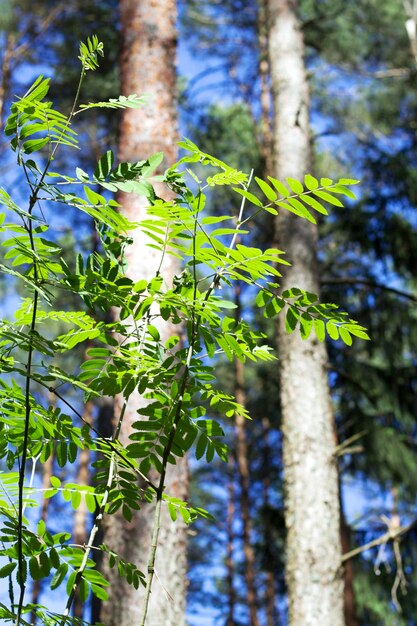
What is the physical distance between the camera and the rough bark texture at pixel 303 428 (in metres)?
4.32

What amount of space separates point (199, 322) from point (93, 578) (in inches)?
18.2

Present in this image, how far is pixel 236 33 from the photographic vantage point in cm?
1402

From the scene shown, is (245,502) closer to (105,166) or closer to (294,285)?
(294,285)

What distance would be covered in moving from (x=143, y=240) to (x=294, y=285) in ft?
6.77

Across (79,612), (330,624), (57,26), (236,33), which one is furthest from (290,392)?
(236,33)

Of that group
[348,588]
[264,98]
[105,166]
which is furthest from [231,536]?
[105,166]

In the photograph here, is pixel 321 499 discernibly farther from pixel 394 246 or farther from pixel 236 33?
pixel 236 33

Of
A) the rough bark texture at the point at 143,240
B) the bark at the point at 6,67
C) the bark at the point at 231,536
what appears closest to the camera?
the rough bark texture at the point at 143,240

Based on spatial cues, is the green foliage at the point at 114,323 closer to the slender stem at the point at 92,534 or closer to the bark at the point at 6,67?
the slender stem at the point at 92,534

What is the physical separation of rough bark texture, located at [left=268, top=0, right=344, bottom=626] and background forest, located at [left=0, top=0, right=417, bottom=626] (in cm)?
1

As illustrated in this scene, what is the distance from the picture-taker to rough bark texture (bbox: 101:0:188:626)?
114 inches

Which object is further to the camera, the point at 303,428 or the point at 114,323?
the point at 303,428

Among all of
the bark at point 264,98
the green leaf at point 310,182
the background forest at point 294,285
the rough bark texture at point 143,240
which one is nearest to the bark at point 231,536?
the background forest at point 294,285

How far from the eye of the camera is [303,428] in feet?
15.6
